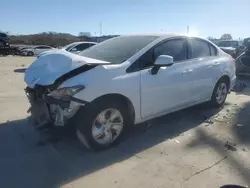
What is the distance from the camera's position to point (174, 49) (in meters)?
5.10

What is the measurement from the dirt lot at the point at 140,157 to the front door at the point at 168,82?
48 centimetres

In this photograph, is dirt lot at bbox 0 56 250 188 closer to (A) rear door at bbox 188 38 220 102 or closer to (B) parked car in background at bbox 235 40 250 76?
(A) rear door at bbox 188 38 220 102

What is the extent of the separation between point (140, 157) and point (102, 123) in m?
0.70

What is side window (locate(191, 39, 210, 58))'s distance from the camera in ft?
18.1

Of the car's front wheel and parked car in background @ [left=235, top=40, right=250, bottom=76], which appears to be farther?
parked car in background @ [left=235, top=40, right=250, bottom=76]

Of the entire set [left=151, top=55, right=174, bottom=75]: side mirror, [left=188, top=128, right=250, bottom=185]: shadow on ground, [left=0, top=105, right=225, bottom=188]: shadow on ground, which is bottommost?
[left=188, top=128, right=250, bottom=185]: shadow on ground

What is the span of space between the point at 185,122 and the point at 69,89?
8.53 ft

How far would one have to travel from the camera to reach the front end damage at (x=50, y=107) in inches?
148

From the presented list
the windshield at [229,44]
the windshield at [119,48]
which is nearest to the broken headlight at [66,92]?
the windshield at [119,48]

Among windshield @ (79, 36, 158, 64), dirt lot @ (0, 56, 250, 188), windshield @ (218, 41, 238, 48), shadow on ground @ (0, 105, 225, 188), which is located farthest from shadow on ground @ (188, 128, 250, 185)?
windshield @ (218, 41, 238, 48)

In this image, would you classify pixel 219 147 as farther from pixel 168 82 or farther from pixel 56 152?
pixel 56 152

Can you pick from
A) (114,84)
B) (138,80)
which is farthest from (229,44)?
(114,84)

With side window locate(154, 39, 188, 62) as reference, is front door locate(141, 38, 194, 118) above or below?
below

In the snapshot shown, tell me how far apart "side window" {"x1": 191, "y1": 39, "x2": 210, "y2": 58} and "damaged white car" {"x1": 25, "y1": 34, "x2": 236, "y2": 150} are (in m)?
0.02
